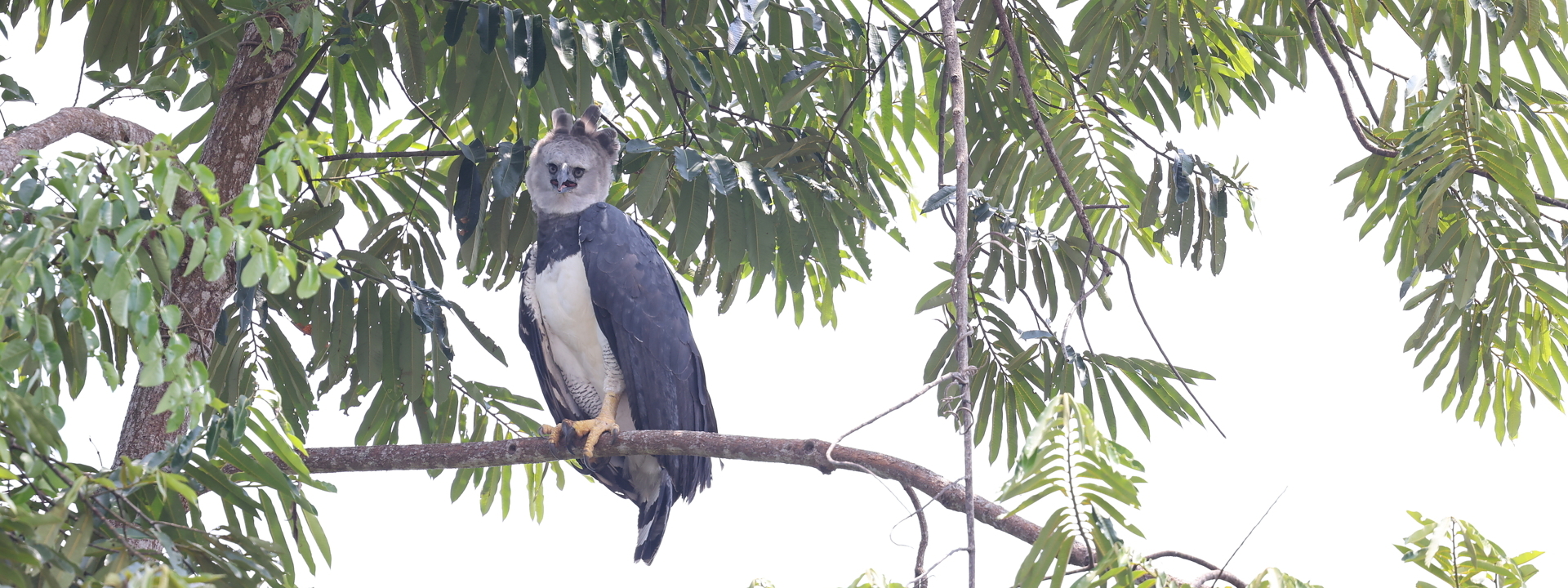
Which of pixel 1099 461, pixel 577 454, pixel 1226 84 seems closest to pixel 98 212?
pixel 1099 461

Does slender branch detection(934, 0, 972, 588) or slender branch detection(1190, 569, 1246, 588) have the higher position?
slender branch detection(934, 0, 972, 588)

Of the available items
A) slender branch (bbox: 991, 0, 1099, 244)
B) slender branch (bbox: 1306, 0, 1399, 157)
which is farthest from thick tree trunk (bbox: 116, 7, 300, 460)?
slender branch (bbox: 1306, 0, 1399, 157)

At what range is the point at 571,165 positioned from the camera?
360 cm

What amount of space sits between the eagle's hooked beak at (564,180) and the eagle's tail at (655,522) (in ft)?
3.38

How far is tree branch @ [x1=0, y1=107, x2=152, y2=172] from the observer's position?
94.2 inches

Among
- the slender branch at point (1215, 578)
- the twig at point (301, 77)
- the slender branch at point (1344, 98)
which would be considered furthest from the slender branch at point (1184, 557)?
the twig at point (301, 77)

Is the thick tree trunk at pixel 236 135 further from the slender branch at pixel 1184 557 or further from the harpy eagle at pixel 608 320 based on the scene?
the slender branch at pixel 1184 557

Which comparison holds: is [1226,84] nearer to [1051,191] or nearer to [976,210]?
[1051,191]

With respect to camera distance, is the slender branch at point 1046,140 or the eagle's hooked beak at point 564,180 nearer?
the slender branch at point 1046,140

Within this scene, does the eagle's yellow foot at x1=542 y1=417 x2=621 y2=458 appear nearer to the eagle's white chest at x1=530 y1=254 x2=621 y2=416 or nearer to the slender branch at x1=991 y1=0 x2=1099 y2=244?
the eagle's white chest at x1=530 y1=254 x2=621 y2=416

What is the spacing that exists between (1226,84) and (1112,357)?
4.80 feet

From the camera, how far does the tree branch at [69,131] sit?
7.85 feet

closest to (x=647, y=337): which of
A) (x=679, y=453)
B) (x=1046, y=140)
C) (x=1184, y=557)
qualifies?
(x=679, y=453)

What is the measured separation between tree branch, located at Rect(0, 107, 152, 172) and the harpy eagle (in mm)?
1202
